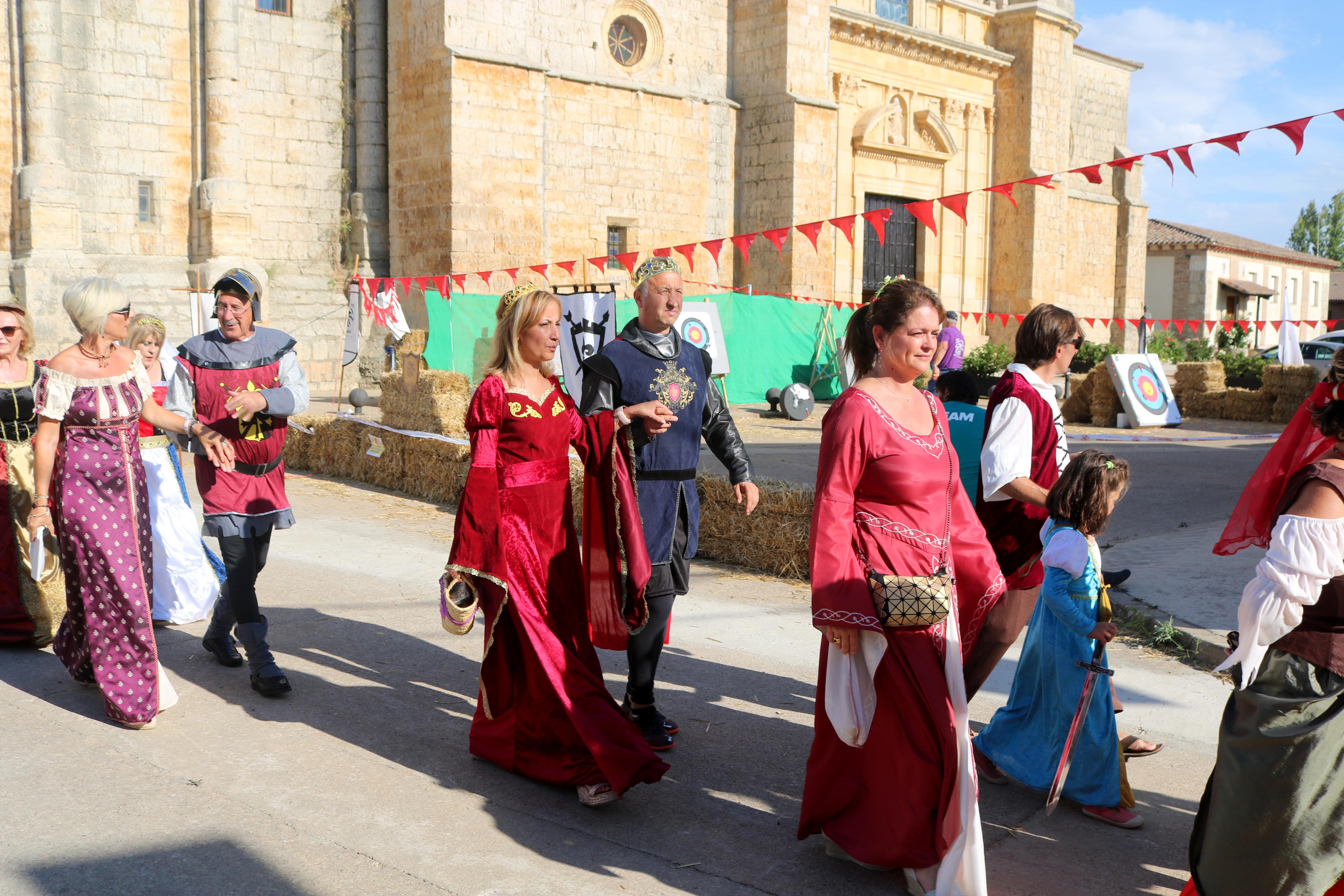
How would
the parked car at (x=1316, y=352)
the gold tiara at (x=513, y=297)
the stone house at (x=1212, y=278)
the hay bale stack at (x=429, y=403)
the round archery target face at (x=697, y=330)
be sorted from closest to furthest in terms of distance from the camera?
the gold tiara at (x=513, y=297) → the hay bale stack at (x=429, y=403) → the round archery target face at (x=697, y=330) → the parked car at (x=1316, y=352) → the stone house at (x=1212, y=278)

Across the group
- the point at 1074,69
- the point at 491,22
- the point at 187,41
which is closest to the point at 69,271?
the point at 187,41

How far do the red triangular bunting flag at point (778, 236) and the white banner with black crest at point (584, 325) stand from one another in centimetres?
203

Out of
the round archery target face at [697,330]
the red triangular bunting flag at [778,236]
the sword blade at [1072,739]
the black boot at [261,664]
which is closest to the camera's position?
the sword blade at [1072,739]

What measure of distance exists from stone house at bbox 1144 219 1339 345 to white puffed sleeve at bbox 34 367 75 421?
45341mm

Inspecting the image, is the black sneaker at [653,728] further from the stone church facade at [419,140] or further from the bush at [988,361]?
the bush at [988,361]

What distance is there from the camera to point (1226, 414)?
19109 mm

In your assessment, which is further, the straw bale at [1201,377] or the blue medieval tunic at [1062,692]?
the straw bale at [1201,377]

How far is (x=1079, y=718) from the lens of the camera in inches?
143

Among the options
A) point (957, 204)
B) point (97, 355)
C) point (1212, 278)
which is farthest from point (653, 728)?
point (1212, 278)

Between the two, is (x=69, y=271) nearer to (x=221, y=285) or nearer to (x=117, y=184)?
(x=117, y=184)

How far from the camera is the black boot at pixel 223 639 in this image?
5273 millimetres

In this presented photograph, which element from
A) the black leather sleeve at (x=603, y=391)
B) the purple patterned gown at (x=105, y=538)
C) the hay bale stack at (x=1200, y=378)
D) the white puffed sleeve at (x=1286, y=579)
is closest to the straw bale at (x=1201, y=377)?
the hay bale stack at (x=1200, y=378)

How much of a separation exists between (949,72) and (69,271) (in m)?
20.6

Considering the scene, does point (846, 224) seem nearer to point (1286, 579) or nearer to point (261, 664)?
point (261, 664)
